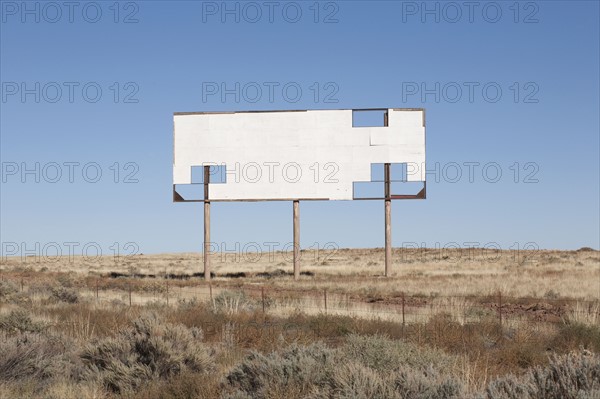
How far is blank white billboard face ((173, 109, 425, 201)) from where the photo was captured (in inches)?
1468

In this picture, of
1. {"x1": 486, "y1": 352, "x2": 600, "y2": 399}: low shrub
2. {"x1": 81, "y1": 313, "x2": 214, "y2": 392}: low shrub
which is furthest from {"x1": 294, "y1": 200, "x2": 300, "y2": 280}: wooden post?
{"x1": 486, "y1": 352, "x2": 600, "y2": 399}: low shrub

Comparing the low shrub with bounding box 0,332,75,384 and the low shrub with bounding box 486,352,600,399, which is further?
the low shrub with bounding box 0,332,75,384

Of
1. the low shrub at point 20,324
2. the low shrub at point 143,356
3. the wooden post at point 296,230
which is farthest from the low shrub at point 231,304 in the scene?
the wooden post at point 296,230

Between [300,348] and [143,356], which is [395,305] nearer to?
[143,356]

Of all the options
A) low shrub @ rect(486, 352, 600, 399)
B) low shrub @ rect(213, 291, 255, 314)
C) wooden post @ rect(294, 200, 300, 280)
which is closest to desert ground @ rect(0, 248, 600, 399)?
low shrub @ rect(486, 352, 600, 399)

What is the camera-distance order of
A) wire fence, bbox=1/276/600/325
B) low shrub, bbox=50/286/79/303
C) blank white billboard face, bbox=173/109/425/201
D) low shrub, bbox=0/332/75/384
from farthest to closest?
blank white billboard face, bbox=173/109/425/201 < low shrub, bbox=50/286/79/303 < wire fence, bbox=1/276/600/325 < low shrub, bbox=0/332/75/384

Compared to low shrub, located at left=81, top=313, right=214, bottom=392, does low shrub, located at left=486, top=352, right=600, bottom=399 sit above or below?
above

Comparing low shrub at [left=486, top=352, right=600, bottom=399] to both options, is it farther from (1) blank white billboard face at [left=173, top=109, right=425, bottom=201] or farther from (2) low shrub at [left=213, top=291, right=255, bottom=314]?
(1) blank white billboard face at [left=173, top=109, right=425, bottom=201]

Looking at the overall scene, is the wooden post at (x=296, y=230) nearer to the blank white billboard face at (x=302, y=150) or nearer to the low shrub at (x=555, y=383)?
the blank white billboard face at (x=302, y=150)

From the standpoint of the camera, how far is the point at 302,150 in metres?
37.5

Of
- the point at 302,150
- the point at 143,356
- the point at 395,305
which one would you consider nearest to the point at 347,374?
the point at 143,356

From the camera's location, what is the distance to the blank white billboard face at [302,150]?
37281mm

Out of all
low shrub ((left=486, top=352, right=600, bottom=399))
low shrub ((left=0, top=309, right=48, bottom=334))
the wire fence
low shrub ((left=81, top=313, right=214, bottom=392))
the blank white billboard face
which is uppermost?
the blank white billboard face


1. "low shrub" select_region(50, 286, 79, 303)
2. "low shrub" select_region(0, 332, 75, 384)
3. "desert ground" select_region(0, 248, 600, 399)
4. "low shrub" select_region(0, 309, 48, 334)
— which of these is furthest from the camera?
"low shrub" select_region(50, 286, 79, 303)
